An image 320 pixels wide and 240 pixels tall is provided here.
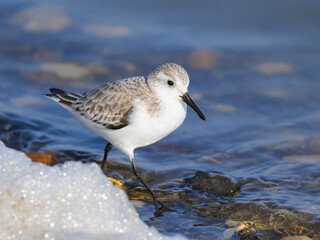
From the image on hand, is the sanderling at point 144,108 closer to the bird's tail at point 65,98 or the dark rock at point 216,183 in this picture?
the bird's tail at point 65,98

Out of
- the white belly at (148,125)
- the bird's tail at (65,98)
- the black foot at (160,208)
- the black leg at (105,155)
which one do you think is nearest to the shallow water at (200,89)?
the black foot at (160,208)

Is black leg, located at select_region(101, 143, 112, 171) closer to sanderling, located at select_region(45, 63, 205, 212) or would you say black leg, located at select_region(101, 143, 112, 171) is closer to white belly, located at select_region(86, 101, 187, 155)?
sanderling, located at select_region(45, 63, 205, 212)

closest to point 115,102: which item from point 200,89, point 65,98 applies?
point 65,98

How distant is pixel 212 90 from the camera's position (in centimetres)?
853

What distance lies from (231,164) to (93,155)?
1.70 meters

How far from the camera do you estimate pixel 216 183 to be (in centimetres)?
603

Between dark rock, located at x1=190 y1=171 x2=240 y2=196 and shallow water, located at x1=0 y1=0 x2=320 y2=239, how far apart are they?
104 millimetres

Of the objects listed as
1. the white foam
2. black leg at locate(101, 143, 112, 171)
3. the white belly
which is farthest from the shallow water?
the white belly

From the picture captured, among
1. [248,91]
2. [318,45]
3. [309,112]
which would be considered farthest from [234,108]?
[318,45]

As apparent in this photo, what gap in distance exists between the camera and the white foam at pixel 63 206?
4555 millimetres

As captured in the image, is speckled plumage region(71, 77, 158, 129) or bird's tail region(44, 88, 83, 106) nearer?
speckled plumage region(71, 77, 158, 129)

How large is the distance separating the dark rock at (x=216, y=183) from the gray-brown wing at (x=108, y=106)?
1.11 meters

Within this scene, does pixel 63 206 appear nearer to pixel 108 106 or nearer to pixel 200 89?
pixel 108 106

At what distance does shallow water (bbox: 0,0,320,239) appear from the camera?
580 cm
